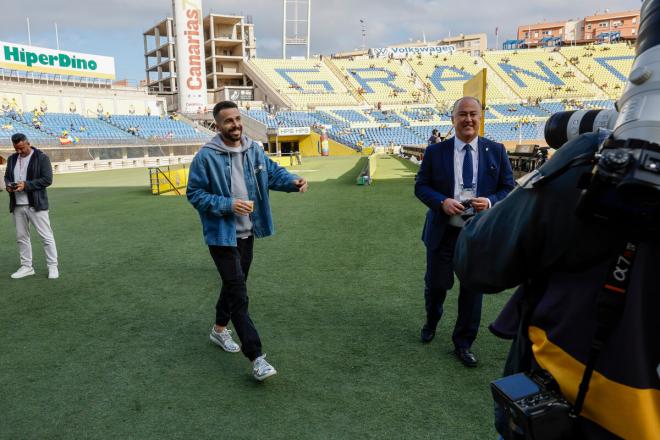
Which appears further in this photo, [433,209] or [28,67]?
[28,67]

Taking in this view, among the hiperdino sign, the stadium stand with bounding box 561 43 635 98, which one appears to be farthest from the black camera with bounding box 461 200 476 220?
the stadium stand with bounding box 561 43 635 98

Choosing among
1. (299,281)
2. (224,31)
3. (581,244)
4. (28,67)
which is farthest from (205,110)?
(581,244)

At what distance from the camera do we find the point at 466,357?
3301mm

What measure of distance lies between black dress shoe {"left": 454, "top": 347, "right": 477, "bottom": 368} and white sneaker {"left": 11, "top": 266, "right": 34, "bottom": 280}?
210 inches

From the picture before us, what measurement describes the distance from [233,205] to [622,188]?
2.46m

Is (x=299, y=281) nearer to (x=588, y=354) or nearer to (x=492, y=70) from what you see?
(x=588, y=354)

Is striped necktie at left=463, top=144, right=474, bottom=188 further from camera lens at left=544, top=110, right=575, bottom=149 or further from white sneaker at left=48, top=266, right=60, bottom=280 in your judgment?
white sneaker at left=48, top=266, right=60, bottom=280

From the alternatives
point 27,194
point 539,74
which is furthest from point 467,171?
point 539,74

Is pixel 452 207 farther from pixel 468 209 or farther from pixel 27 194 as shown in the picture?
pixel 27 194

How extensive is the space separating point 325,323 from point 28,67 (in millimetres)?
40666

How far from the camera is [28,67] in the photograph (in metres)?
35.3

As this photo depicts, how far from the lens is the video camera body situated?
0.84 metres

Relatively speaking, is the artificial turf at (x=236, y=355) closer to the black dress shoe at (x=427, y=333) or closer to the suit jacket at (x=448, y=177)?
the black dress shoe at (x=427, y=333)

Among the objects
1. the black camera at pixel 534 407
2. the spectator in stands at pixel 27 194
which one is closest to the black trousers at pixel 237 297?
the black camera at pixel 534 407
